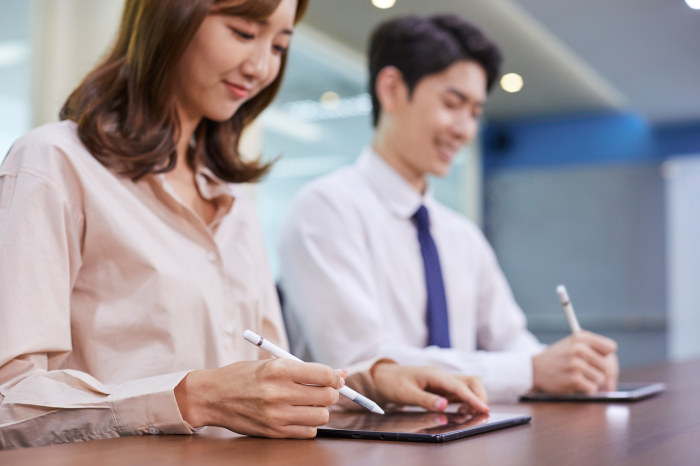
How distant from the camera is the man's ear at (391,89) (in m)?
1.94

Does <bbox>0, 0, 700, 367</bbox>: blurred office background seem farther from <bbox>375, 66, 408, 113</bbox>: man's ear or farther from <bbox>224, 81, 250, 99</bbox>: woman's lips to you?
<bbox>224, 81, 250, 99</bbox>: woman's lips

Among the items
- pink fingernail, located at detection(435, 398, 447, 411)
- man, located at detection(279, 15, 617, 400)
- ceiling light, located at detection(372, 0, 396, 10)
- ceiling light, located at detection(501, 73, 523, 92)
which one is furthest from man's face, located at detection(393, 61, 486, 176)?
ceiling light, located at detection(501, 73, 523, 92)

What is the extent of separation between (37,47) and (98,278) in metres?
1.96

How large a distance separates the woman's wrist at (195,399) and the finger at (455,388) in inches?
15.9

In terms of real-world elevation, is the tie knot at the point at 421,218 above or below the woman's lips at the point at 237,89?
below

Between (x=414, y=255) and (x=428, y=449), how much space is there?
1095 millimetres

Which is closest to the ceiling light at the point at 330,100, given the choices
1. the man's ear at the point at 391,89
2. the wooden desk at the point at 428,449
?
the man's ear at the point at 391,89

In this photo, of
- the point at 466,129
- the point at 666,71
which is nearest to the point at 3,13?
the point at 466,129

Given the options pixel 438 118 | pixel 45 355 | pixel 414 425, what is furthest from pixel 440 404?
pixel 438 118

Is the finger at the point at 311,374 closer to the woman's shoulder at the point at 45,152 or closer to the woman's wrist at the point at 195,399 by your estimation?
the woman's wrist at the point at 195,399

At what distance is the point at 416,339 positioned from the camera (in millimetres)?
1716

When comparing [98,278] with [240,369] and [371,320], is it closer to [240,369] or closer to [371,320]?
[240,369]

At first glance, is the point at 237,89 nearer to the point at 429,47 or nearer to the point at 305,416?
the point at 305,416

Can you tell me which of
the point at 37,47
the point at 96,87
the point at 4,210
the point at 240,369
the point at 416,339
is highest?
the point at 37,47
